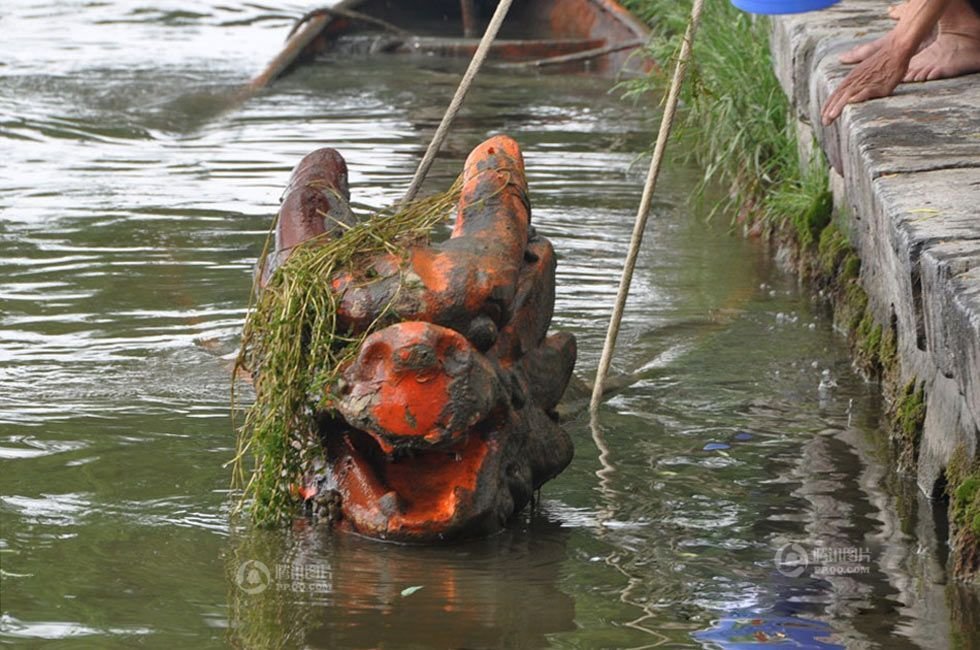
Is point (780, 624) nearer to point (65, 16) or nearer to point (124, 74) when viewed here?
point (124, 74)

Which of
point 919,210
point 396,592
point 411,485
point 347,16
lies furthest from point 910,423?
point 347,16

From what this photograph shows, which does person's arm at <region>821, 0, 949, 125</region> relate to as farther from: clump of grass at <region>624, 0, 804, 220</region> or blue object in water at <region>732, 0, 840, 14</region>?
clump of grass at <region>624, 0, 804, 220</region>

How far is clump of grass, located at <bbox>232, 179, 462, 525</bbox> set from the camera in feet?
11.6

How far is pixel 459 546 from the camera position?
3631mm

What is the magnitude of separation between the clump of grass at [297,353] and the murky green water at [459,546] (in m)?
0.13

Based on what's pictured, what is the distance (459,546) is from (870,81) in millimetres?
2224

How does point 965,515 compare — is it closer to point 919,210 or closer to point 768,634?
point 768,634

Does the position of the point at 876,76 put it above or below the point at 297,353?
above

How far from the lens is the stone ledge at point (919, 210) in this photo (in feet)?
11.4

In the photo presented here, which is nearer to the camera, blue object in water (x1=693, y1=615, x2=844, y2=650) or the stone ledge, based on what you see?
blue object in water (x1=693, y1=615, x2=844, y2=650)

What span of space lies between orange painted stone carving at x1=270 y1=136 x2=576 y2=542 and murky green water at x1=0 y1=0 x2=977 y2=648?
0.35ft

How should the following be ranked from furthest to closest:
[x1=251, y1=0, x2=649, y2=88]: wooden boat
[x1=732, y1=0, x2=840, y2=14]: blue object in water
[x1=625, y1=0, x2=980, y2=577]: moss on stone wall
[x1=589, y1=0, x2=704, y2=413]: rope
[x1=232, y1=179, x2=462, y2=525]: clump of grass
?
[x1=251, y1=0, x2=649, y2=88]: wooden boat → [x1=625, y1=0, x2=980, y2=577]: moss on stone wall → [x1=589, y1=0, x2=704, y2=413]: rope → [x1=732, y1=0, x2=840, y2=14]: blue object in water → [x1=232, y1=179, x2=462, y2=525]: clump of grass

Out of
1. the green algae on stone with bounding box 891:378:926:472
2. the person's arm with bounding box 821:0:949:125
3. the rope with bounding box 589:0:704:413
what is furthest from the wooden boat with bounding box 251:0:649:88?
the green algae on stone with bounding box 891:378:926:472

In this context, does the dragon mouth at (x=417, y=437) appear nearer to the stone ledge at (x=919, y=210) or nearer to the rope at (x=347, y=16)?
the stone ledge at (x=919, y=210)
